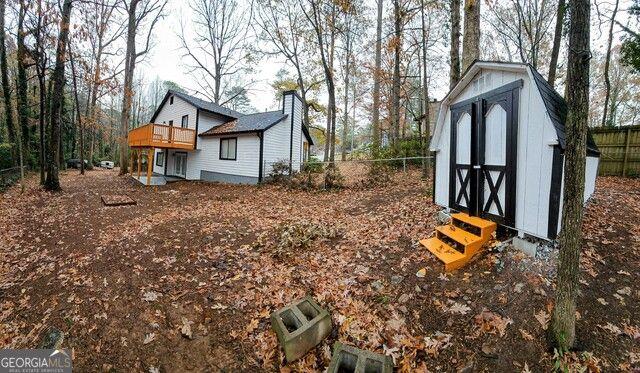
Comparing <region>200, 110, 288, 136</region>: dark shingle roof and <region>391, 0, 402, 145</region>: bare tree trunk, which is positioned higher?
<region>391, 0, 402, 145</region>: bare tree trunk

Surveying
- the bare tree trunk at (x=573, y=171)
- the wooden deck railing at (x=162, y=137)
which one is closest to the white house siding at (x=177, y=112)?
the wooden deck railing at (x=162, y=137)

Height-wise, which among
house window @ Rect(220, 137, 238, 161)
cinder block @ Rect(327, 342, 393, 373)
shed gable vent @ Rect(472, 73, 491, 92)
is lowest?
cinder block @ Rect(327, 342, 393, 373)

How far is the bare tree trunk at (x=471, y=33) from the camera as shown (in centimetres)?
714

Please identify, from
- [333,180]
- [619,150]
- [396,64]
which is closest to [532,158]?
[333,180]

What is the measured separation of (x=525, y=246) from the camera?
4500 millimetres

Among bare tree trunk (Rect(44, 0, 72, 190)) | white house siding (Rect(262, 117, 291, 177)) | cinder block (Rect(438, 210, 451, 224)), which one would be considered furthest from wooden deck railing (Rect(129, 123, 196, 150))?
cinder block (Rect(438, 210, 451, 224))

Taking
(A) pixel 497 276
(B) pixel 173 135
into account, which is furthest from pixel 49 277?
(B) pixel 173 135

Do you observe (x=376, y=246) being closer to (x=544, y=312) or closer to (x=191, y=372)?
(x=544, y=312)

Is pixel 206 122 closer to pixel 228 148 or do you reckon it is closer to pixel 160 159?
pixel 228 148

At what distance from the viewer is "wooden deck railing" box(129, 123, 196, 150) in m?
15.4

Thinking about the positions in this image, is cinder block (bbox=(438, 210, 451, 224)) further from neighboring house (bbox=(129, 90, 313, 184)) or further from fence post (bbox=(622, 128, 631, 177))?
fence post (bbox=(622, 128, 631, 177))

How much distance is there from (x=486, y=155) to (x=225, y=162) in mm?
14455

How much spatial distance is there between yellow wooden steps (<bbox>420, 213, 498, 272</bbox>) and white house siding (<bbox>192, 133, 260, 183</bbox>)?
1153 centimetres

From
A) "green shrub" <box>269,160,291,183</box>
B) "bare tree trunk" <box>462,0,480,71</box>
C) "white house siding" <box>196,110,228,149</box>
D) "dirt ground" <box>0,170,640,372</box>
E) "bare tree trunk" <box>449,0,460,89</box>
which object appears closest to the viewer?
"dirt ground" <box>0,170,640,372</box>
